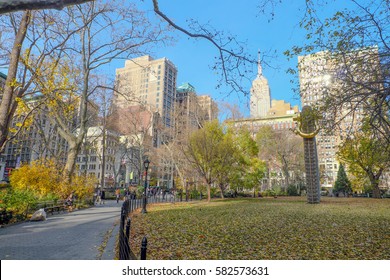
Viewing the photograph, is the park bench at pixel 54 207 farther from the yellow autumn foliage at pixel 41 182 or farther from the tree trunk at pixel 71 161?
the tree trunk at pixel 71 161

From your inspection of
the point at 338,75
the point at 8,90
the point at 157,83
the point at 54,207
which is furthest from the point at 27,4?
the point at 157,83

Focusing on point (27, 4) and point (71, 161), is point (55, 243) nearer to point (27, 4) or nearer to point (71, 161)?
point (27, 4)

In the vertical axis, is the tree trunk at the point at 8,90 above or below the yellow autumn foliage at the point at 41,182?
above

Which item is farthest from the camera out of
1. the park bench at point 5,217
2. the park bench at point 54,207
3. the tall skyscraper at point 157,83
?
the tall skyscraper at point 157,83

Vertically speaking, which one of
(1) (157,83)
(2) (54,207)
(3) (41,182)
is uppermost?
(1) (157,83)

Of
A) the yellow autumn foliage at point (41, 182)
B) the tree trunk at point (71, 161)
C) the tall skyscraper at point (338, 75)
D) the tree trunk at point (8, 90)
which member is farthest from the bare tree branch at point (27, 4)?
the tree trunk at point (71, 161)

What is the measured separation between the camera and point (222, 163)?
28.5 metres

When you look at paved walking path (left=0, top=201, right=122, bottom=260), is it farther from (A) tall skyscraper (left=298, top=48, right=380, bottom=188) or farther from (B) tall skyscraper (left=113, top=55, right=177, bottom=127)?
(B) tall skyscraper (left=113, top=55, right=177, bottom=127)

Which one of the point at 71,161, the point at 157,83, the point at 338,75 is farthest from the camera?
the point at 157,83

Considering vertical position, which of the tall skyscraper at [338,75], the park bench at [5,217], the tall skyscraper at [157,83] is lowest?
the park bench at [5,217]

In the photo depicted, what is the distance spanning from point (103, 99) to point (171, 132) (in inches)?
523

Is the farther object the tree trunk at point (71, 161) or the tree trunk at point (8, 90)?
the tree trunk at point (71, 161)

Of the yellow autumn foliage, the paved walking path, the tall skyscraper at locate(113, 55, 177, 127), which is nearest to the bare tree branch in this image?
the paved walking path

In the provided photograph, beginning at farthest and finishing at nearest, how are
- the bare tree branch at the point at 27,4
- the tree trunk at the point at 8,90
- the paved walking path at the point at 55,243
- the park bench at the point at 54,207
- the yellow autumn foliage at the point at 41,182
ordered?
the yellow autumn foliage at the point at 41,182
the park bench at the point at 54,207
the tree trunk at the point at 8,90
the paved walking path at the point at 55,243
the bare tree branch at the point at 27,4
